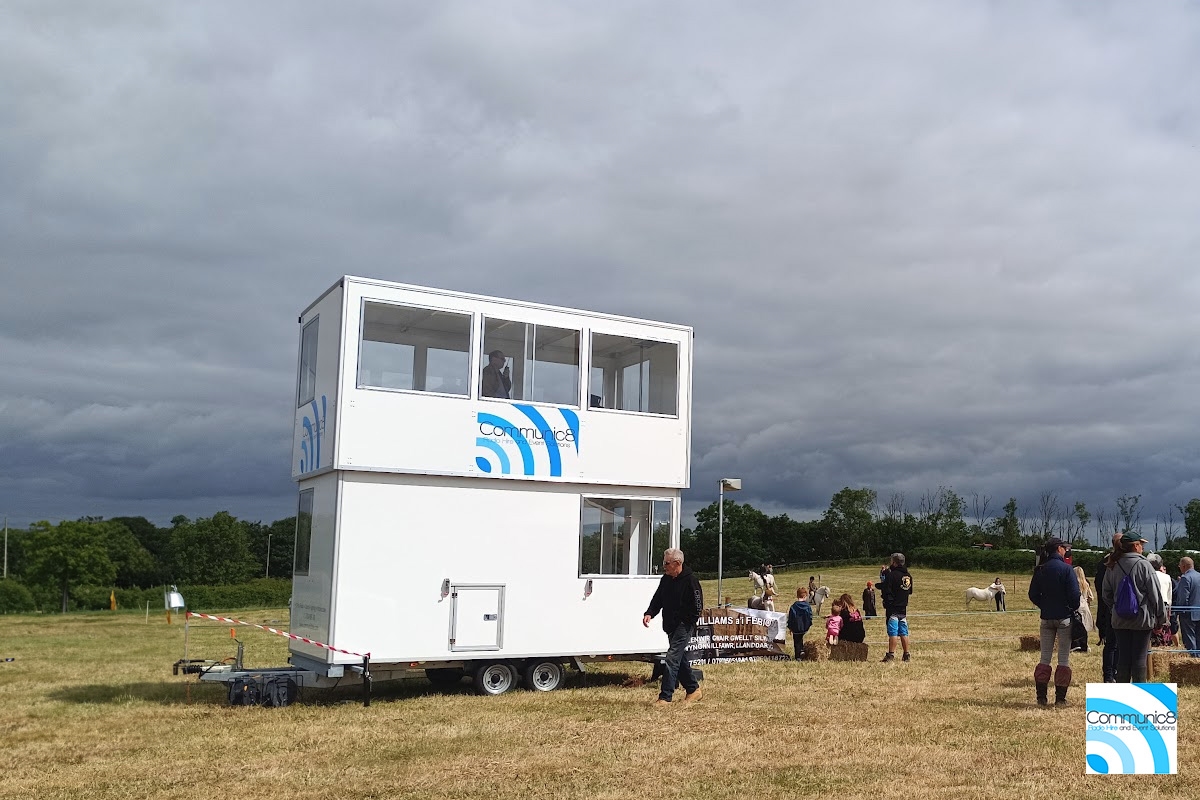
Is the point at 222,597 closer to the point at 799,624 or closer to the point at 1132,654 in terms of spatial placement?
the point at 799,624

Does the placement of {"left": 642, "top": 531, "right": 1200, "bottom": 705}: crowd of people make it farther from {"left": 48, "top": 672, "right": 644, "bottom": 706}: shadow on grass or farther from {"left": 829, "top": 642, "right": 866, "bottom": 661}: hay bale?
{"left": 829, "top": 642, "right": 866, "bottom": 661}: hay bale

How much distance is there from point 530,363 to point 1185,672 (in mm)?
8517

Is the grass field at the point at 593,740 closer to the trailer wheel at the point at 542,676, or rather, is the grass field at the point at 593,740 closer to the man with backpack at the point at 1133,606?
the trailer wheel at the point at 542,676

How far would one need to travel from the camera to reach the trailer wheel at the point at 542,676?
1342 centimetres

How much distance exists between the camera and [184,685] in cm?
1502

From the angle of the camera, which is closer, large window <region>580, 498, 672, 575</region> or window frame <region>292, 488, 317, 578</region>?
window frame <region>292, 488, 317, 578</region>

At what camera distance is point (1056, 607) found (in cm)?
1068

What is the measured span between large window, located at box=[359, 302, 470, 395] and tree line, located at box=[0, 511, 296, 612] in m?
72.9

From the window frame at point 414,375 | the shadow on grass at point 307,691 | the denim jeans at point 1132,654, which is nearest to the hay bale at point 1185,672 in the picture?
the denim jeans at point 1132,654

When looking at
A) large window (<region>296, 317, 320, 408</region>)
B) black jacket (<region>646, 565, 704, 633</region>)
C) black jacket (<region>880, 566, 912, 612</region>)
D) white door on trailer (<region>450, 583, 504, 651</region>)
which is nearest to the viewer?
black jacket (<region>646, 565, 704, 633</region>)

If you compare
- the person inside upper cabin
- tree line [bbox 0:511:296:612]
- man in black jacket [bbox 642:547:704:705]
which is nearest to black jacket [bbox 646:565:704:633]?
man in black jacket [bbox 642:547:704:705]

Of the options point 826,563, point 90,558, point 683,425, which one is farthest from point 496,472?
point 90,558

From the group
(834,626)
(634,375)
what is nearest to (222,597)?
(834,626)

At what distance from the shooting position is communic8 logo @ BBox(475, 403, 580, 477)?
1320cm
